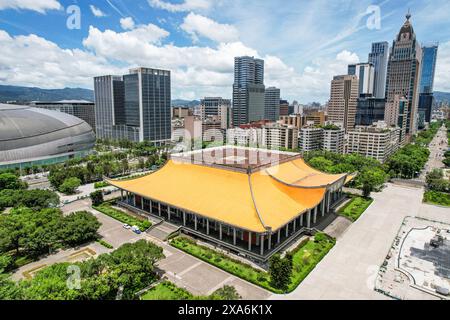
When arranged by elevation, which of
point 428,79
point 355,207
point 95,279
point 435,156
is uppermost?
point 428,79

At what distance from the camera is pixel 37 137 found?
211 ft

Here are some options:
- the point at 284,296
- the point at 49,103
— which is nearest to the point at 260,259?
the point at 284,296

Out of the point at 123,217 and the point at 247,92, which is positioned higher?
the point at 247,92

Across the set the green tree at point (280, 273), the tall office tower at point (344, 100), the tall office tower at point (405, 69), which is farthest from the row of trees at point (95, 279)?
Answer: the tall office tower at point (405, 69)

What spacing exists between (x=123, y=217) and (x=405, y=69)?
111 meters

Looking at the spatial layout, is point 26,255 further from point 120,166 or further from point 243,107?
point 243,107

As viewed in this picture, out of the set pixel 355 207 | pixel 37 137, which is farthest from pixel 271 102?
pixel 355 207

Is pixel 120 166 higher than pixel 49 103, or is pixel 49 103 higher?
pixel 49 103

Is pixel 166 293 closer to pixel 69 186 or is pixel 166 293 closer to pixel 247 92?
pixel 69 186

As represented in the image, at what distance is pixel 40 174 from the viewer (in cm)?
6047

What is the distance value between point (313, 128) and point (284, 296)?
203 ft

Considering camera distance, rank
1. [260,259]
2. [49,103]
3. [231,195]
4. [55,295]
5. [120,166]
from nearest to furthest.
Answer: [55,295]
[260,259]
[231,195]
[120,166]
[49,103]

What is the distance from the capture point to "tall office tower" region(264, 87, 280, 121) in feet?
443

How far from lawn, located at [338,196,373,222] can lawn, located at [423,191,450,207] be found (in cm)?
894
